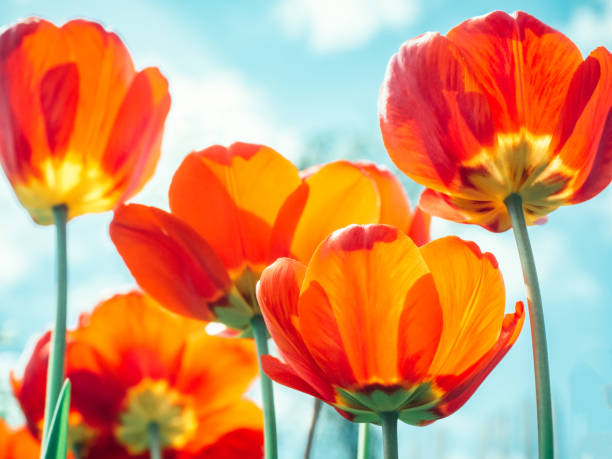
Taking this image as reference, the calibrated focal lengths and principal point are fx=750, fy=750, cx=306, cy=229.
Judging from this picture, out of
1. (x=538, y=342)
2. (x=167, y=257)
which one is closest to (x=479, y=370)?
(x=538, y=342)

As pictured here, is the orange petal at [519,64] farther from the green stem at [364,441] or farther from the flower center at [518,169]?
the green stem at [364,441]

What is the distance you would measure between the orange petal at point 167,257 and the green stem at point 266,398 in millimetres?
19

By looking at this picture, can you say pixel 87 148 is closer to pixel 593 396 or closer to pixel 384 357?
pixel 384 357

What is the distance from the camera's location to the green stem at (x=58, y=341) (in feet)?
0.84

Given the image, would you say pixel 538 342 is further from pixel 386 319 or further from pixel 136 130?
pixel 136 130

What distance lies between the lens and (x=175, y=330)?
15.2 inches

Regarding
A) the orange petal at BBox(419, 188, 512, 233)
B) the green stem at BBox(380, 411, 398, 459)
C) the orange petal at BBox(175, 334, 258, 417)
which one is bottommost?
the green stem at BBox(380, 411, 398, 459)

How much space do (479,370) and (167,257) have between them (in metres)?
0.12

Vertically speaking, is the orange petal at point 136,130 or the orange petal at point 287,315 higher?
the orange petal at point 136,130

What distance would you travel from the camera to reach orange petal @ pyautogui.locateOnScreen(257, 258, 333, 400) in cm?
21

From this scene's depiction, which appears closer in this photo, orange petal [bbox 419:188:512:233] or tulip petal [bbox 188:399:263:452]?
orange petal [bbox 419:188:512:233]

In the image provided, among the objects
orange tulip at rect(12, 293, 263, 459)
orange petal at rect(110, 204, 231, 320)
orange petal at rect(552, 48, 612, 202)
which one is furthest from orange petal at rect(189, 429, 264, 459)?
orange petal at rect(552, 48, 612, 202)

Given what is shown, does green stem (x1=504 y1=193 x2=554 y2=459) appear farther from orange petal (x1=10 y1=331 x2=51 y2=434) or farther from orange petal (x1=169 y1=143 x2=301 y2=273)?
orange petal (x1=10 y1=331 x2=51 y2=434)

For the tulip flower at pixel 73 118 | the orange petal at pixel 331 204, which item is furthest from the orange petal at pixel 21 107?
the orange petal at pixel 331 204
